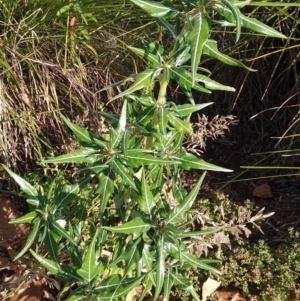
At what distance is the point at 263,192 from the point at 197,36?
161cm

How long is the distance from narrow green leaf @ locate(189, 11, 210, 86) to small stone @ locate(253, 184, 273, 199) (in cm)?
157

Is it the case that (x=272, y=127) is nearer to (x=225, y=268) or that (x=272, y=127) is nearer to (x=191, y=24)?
(x=225, y=268)

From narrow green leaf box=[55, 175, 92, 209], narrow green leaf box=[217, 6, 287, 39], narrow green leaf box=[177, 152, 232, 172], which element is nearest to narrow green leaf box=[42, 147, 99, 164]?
narrow green leaf box=[55, 175, 92, 209]

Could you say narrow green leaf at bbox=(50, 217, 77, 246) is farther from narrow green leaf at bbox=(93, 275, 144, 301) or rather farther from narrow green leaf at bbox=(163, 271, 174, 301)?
narrow green leaf at bbox=(163, 271, 174, 301)

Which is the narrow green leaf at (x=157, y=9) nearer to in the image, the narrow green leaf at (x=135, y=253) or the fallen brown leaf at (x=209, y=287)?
the narrow green leaf at (x=135, y=253)

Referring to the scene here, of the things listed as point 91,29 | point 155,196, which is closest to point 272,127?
point 91,29

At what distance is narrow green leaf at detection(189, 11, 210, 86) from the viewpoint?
108cm

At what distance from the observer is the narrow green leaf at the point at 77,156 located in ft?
4.15

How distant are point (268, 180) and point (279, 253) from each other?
1.86 ft

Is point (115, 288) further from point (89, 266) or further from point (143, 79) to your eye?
point (143, 79)

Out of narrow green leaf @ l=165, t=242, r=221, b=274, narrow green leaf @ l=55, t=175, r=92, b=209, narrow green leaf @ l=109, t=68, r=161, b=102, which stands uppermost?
narrow green leaf @ l=109, t=68, r=161, b=102

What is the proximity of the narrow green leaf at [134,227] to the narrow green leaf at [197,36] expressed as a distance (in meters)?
0.39

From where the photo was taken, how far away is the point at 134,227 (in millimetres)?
1283

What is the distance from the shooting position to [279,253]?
2.16 meters
